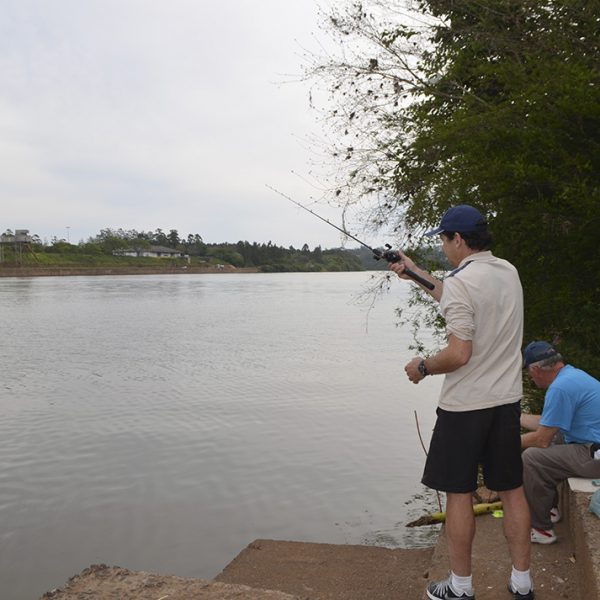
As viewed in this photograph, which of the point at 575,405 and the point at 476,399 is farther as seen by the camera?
the point at 575,405

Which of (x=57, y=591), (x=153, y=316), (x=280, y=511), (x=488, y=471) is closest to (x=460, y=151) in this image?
(x=280, y=511)

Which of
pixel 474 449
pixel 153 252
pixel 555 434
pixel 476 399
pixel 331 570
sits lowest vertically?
pixel 331 570

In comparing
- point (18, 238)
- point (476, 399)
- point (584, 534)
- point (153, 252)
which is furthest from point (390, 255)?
point (153, 252)

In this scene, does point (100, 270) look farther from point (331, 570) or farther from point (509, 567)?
point (509, 567)

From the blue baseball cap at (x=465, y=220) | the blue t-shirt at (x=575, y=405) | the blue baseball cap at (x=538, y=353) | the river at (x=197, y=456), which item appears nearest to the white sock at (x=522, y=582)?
the blue t-shirt at (x=575, y=405)

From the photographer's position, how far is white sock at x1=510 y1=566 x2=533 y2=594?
308 cm

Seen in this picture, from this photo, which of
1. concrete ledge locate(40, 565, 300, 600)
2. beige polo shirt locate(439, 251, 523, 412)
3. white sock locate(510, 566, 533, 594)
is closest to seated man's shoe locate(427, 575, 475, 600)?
white sock locate(510, 566, 533, 594)

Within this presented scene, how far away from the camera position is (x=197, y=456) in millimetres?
9141

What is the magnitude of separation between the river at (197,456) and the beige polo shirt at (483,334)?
3683 mm

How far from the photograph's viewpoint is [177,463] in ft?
28.8

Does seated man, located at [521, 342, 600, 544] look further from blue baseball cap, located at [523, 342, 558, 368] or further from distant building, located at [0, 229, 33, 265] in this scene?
distant building, located at [0, 229, 33, 265]

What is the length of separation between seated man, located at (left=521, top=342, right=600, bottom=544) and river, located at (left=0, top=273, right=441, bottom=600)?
2.50 meters

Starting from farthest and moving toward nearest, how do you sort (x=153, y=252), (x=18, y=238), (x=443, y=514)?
(x=153, y=252) < (x=18, y=238) < (x=443, y=514)

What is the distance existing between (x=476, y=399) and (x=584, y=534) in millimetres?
989
